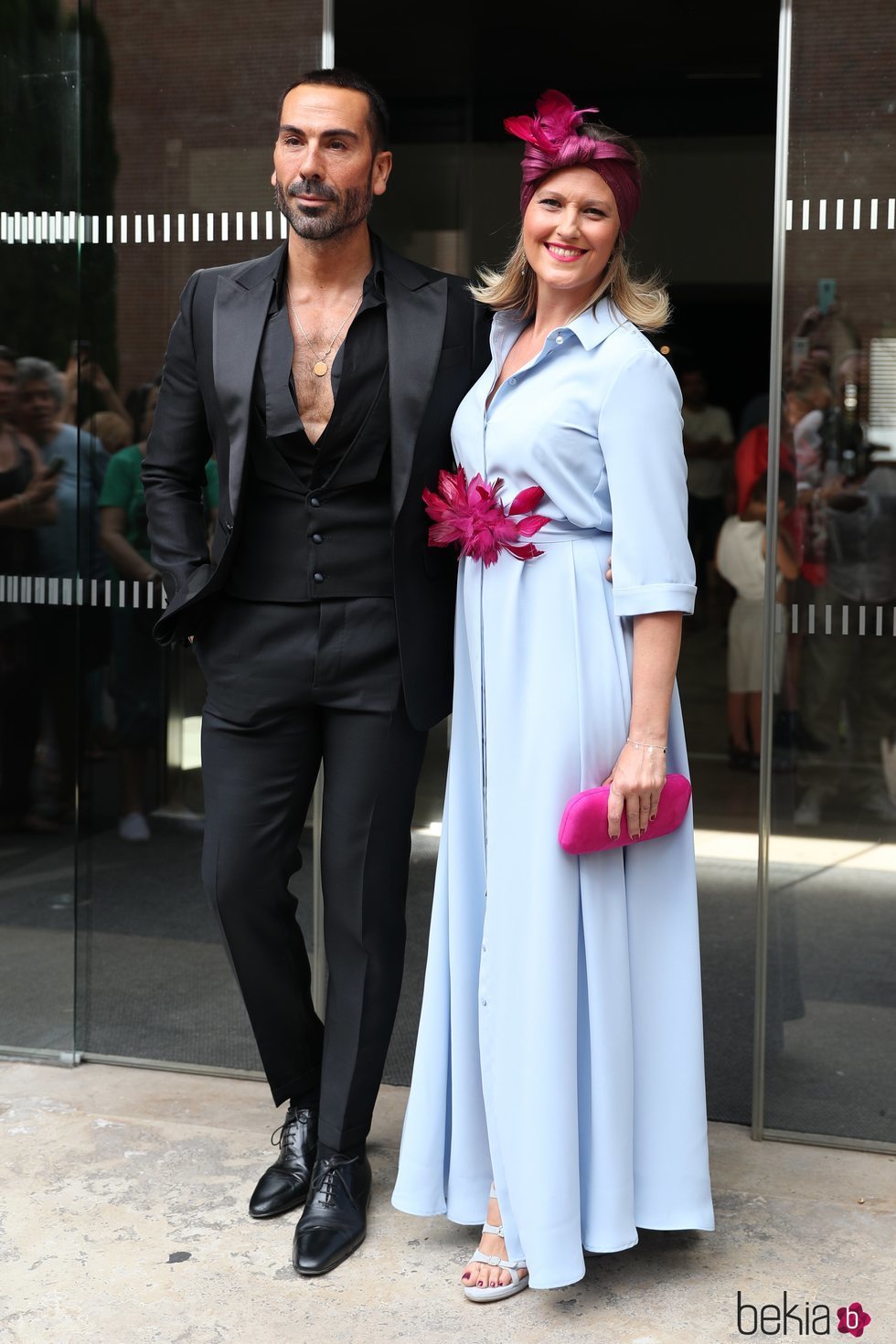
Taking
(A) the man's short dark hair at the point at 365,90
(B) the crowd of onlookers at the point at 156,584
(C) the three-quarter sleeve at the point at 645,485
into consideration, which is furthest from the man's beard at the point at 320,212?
(B) the crowd of onlookers at the point at 156,584

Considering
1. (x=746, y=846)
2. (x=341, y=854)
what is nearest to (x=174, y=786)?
(x=341, y=854)

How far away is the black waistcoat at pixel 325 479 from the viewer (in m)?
2.73

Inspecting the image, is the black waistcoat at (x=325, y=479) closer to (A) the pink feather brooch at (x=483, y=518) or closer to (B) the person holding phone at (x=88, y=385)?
(A) the pink feather brooch at (x=483, y=518)

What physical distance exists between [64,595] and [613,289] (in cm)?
174

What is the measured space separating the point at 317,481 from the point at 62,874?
5.16ft

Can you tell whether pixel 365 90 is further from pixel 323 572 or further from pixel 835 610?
pixel 835 610

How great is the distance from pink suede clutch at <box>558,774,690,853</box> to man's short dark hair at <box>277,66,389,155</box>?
127cm

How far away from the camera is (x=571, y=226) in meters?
2.50

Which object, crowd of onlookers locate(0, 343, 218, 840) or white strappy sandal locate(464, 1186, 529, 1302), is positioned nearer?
white strappy sandal locate(464, 1186, 529, 1302)

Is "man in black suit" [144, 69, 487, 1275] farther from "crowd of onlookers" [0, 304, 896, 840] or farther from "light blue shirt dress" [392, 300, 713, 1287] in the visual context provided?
"crowd of onlookers" [0, 304, 896, 840]

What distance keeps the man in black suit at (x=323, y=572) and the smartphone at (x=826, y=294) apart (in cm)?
86

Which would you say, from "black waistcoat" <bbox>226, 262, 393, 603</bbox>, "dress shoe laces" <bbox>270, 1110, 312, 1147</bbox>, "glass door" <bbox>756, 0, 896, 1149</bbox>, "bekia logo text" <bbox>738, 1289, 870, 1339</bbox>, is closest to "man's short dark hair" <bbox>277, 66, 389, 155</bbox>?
"black waistcoat" <bbox>226, 262, 393, 603</bbox>

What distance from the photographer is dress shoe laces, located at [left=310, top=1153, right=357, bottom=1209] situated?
2.83m

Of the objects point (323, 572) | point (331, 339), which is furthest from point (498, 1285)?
point (331, 339)
